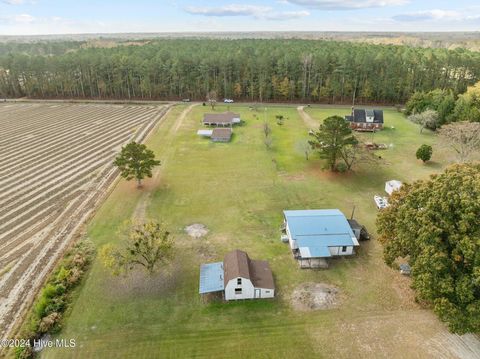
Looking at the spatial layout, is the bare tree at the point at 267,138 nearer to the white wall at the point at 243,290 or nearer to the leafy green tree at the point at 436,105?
the leafy green tree at the point at 436,105

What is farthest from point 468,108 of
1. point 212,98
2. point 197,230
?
point 212,98

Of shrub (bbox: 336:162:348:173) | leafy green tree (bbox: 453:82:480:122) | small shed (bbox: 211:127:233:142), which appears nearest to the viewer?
shrub (bbox: 336:162:348:173)

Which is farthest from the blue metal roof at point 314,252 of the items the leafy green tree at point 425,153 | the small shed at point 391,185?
the leafy green tree at point 425,153

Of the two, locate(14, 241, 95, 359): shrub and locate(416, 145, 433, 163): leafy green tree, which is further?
locate(416, 145, 433, 163): leafy green tree

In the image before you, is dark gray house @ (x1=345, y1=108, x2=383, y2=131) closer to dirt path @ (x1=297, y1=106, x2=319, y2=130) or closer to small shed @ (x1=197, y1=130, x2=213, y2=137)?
dirt path @ (x1=297, y1=106, x2=319, y2=130)

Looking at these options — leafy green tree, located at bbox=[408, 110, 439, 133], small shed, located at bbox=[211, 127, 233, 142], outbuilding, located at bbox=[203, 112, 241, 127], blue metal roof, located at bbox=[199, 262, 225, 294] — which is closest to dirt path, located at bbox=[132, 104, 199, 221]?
outbuilding, located at bbox=[203, 112, 241, 127]

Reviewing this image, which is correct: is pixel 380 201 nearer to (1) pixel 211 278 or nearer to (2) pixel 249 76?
(1) pixel 211 278
